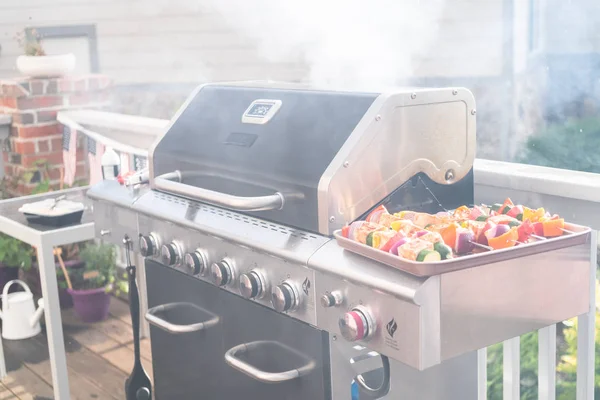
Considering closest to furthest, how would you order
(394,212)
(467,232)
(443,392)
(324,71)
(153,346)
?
(467,232) → (394,212) → (443,392) → (153,346) → (324,71)

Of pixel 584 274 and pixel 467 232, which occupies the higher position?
pixel 467 232

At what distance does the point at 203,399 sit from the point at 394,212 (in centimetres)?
81

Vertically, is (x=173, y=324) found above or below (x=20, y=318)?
above

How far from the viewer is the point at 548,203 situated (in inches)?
78.0

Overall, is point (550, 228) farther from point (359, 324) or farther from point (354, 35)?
point (354, 35)

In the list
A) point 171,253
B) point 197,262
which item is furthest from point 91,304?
point 197,262

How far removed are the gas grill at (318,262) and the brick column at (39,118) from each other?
2.30 meters

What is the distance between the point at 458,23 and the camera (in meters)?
3.14

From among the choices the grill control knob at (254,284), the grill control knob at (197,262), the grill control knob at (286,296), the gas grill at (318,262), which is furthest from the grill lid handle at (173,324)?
the grill control knob at (286,296)

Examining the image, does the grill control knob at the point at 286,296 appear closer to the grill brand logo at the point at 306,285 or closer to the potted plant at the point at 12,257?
the grill brand logo at the point at 306,285

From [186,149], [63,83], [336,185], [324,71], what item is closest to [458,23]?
[324,71]

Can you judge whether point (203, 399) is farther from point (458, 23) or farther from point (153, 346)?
point (458, 23)

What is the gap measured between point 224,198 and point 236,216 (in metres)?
0.13

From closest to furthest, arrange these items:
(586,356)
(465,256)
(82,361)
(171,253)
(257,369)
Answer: (465,256)
(257,369)
(586,356)
(171,253)
(82,361)
